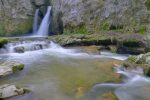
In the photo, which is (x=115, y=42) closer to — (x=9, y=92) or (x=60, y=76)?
(x=60, y=76)

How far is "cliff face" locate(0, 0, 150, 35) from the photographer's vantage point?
16906mm

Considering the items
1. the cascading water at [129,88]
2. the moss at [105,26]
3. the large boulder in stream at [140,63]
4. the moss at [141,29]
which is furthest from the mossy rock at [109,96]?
the moss at [105,26]

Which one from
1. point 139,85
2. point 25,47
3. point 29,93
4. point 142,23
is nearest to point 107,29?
point 142,23

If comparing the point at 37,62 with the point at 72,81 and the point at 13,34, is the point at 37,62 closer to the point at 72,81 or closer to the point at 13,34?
the point at 72,81

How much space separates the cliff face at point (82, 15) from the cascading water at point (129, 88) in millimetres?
7955

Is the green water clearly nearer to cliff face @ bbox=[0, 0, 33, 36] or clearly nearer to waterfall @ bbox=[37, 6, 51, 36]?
waterfall @ bbox=[37, 6, 51, 36]

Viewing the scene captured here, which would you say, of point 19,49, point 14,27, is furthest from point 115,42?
point 14,27

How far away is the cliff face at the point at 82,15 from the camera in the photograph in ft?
55.5

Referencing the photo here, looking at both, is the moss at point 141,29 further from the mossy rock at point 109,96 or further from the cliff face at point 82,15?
the mossy rock at point 109,96

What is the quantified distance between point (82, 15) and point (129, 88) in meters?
13.1

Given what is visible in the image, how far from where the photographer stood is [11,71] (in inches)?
359

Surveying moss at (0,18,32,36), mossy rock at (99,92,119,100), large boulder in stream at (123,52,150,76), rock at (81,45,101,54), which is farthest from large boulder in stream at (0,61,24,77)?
moss at (0,18,32,36)

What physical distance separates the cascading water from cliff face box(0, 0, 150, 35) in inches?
313

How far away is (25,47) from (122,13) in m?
7.25
